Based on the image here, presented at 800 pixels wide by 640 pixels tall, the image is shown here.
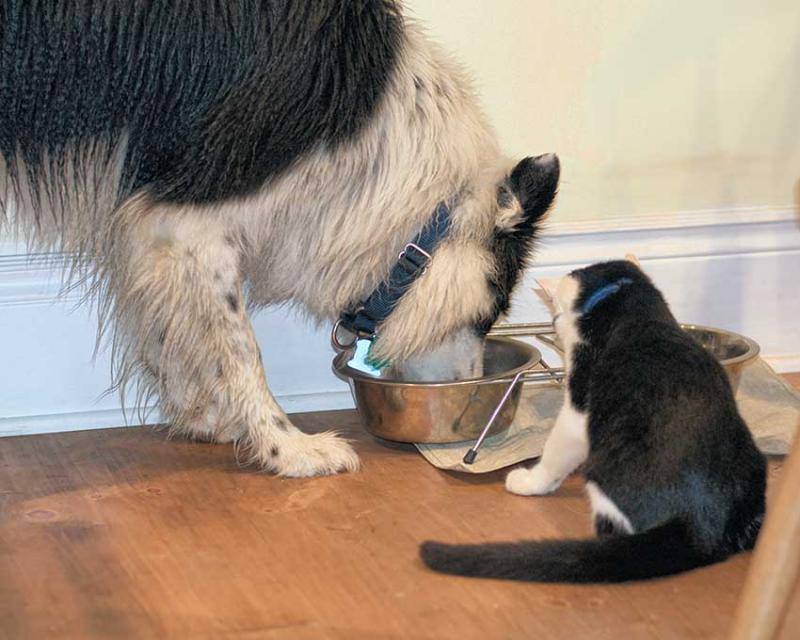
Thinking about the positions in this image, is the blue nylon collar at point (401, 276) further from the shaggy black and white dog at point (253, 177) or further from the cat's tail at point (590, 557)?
the cat's tail at point (590, 557)

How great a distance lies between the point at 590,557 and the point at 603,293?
21.3 inches

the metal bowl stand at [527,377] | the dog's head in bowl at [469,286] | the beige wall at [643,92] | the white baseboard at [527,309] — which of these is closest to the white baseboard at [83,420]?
the white baseboard at [527,309]

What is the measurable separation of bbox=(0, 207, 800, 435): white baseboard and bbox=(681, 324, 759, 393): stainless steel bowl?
0.41 m

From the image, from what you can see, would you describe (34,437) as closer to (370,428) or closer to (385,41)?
(370,428)

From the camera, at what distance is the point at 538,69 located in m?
3.01

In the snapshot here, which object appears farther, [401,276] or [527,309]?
[527,309]

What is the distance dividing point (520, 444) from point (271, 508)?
621mm

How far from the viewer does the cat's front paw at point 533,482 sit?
7.65 ft

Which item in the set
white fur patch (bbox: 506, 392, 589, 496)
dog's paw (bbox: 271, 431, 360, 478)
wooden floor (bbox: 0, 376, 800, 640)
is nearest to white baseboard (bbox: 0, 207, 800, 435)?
wooden floor (bbox: 0, 376, 800, 640)

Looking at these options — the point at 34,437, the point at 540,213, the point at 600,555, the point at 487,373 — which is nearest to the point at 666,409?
the point at 600,555

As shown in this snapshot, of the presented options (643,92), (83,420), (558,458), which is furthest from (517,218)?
(83,420)

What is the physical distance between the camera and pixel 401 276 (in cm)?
252

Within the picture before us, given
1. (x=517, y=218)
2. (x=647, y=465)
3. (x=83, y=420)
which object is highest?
(x=517, y=218)

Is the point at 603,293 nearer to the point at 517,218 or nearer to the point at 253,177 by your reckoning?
the point at 517,218
